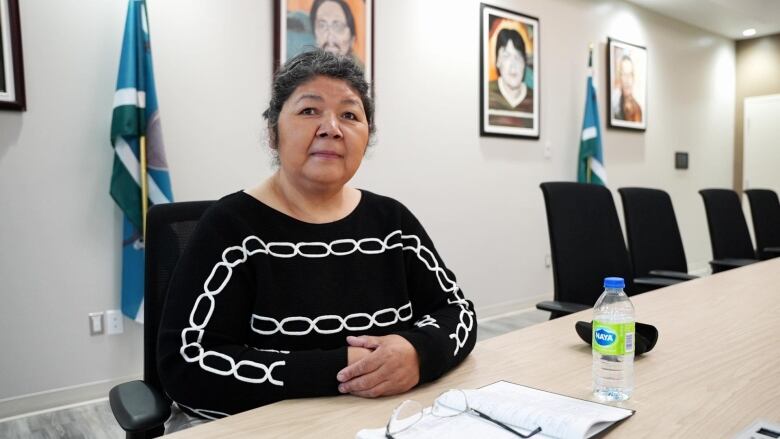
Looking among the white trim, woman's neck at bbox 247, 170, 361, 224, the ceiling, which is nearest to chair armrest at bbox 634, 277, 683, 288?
woman's neck at bbox 247, 170, 361, 224

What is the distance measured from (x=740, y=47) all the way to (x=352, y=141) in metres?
7.41

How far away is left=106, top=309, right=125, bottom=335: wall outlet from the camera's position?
2777 millimetres

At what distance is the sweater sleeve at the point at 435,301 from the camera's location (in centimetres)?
115

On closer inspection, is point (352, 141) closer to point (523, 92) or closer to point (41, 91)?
point (41, 91)

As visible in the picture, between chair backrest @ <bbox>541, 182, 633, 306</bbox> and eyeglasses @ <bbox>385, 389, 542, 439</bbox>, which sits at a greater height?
chair backrest @ <bbox>541, 182, 633, 306</bbox>

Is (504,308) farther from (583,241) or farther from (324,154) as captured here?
(324,154)

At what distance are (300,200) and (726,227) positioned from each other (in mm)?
2895

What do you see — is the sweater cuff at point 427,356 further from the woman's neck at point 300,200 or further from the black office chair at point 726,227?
the black office chair at point 726,227

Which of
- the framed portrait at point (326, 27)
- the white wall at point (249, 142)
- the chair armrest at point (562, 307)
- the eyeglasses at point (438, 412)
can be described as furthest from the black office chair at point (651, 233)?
the eyeglasses at point (438, 412)

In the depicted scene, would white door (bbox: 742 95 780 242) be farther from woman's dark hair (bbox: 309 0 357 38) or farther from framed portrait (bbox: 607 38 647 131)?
woman's dark hair (bbox: 309 0 357 38)

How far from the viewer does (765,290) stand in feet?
6.32

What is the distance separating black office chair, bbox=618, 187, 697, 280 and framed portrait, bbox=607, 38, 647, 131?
2.86 metres

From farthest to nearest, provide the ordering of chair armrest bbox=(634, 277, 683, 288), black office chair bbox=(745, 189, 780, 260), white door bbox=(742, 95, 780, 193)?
1. white door bbox=(742, 95, 780, 193)
2. black office chair bbox=(745, 189, 780, 260)
3. chair armrest bbox=(634, 277, 683, 288)

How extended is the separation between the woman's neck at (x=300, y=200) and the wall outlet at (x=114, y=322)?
1926 mm
